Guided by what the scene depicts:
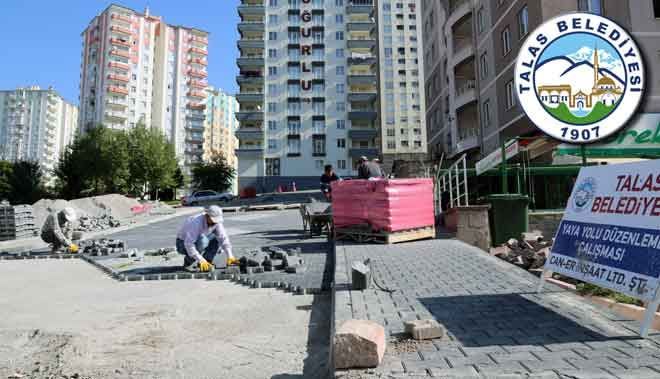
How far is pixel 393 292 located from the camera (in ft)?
13.8

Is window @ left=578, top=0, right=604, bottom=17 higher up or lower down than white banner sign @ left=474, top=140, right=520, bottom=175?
higher up

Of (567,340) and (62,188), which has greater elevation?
(62,188)

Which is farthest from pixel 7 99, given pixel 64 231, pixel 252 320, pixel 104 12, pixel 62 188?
pixel 252 320

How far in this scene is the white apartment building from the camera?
57625 mm

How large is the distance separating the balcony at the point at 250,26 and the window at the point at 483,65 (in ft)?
150

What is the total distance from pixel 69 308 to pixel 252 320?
2.57 metres

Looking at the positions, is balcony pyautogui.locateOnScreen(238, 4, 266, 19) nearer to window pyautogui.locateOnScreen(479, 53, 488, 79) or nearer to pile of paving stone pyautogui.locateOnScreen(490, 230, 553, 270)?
window pyautogui.locateOnScreen(479, 53, 488, 79)

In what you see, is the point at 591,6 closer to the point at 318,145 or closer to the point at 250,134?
the point at 318,145

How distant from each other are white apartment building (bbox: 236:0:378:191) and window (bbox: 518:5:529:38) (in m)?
39.5

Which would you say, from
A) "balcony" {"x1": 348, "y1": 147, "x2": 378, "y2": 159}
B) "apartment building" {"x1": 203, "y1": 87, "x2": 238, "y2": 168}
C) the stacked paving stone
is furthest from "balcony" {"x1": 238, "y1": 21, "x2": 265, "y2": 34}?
"apartment building" {"x1": 203, "y1": 87, "x2": 238, "y2": 168}

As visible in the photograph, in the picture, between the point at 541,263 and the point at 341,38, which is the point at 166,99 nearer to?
the point at 341,38

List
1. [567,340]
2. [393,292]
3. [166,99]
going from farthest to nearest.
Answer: [166,99], [393,292], [567,340]

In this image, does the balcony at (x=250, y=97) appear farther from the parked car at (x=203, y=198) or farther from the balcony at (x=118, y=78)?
the balcony at (x=118, y=78)

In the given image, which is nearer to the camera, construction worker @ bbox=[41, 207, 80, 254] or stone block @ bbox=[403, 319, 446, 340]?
stone block @ bbox=[403, 319, 446, 340]
